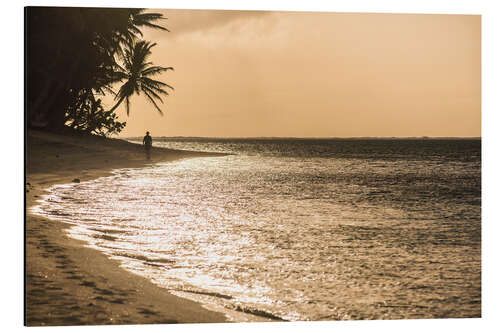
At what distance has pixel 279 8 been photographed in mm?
6785

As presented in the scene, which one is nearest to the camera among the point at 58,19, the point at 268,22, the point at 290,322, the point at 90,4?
the point at 290,322

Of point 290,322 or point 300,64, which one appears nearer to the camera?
point 290,322

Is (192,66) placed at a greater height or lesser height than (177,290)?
greater

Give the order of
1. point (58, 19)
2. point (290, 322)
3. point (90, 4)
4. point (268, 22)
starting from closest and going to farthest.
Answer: point (290, 322)
point (90, 4)
point (268, 22)
point (58, 19)

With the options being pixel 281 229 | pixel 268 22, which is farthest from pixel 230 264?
pixel 268 22

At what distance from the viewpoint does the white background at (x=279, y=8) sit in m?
4.65

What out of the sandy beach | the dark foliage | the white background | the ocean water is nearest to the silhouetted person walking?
the dark foliage

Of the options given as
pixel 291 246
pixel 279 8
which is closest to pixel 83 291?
pixel 291 246

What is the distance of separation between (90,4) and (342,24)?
352 cm

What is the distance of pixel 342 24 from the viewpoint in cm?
747

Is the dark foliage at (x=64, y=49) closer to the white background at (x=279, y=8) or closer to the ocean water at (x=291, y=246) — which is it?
the white background at (x=279, y=8)

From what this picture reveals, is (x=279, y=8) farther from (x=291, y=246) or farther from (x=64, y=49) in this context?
(x=64, y=49)

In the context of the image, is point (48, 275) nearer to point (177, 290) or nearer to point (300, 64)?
point (177, 290)
